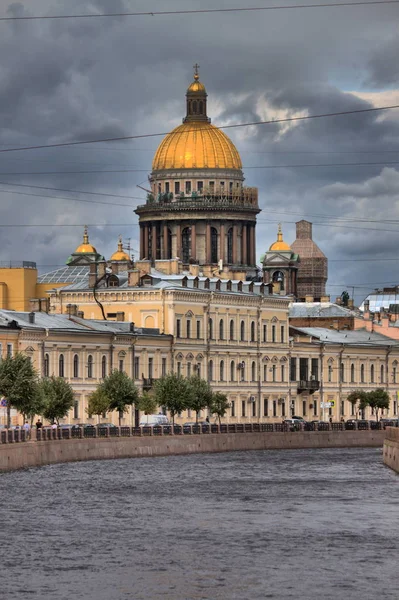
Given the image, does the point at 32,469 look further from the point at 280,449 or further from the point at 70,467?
the point at 280,449

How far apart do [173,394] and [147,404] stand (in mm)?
1672

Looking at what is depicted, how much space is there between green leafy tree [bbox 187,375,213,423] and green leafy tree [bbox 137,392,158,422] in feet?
6.40

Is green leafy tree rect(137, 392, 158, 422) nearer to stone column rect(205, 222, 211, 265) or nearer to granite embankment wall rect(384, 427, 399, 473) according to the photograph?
granite embankment wall rect(384, 427, 399, 473)

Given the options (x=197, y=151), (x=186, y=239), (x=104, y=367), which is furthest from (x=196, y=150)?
(x=104, y=367)

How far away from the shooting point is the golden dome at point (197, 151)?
440 ft

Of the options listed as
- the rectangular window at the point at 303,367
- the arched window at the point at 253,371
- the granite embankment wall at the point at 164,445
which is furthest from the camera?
the rectangular window at the point at 303,367

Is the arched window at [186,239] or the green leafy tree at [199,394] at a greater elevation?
the arched window at [186,239]

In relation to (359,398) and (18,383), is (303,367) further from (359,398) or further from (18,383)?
(18,383)

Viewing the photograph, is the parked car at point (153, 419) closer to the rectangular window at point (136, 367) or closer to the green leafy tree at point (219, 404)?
the rectangular window at point (136, 367)

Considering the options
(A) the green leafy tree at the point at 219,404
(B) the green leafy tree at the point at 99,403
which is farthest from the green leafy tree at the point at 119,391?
(A) the green leafy tree at the point at 219,404

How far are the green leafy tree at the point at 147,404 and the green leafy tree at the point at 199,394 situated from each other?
1.95 meters

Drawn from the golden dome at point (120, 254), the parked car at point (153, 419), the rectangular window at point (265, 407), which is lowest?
the parked car at point (153, 419)

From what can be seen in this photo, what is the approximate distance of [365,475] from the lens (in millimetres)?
64500

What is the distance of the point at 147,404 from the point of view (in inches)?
3314
